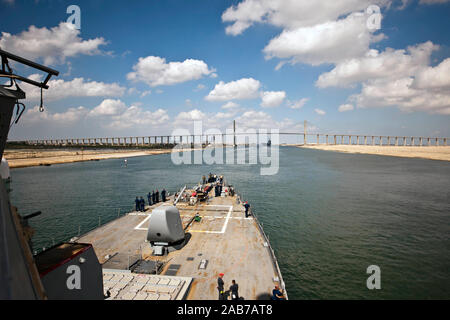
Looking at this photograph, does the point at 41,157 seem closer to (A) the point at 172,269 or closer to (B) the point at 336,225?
(A) the point at 172,269

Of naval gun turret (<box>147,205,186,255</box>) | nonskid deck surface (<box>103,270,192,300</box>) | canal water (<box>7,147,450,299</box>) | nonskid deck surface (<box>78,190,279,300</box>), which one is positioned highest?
naval gun turret (<box>147,205,186,255</box>)

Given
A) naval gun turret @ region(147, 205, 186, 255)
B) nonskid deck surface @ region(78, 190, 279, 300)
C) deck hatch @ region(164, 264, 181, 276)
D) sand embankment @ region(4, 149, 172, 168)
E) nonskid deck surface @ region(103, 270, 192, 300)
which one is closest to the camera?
nonskid deck surface @ region(103, 270, 192, 300)

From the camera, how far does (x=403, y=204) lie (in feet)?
111

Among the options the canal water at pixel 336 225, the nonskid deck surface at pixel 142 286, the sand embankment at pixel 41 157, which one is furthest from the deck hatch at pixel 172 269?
the sand embankment at pixel 41 157

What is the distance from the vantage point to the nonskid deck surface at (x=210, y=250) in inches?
448

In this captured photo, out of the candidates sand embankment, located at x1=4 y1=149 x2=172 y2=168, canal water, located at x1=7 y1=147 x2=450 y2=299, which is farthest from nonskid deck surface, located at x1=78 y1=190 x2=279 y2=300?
sand embankment, located at x1=4 y1=149 x2=172 y2=168

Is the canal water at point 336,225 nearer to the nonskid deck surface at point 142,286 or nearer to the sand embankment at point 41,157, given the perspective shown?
the nonskid deck surface at point 142,286

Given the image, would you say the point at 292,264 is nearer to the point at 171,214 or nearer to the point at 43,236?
the point at 171,214

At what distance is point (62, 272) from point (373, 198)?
43567mm

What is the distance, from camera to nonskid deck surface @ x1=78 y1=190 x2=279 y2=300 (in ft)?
37.3

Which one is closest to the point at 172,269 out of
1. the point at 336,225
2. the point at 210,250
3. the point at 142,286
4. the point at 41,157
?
the point at 142,286

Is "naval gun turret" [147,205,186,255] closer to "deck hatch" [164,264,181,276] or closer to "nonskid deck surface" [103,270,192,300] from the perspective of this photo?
"deck hatch" [164,264,181,276]

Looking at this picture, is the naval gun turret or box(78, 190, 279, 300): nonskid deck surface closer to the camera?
box(78, 190, 279, 300): nonskid deck surface
